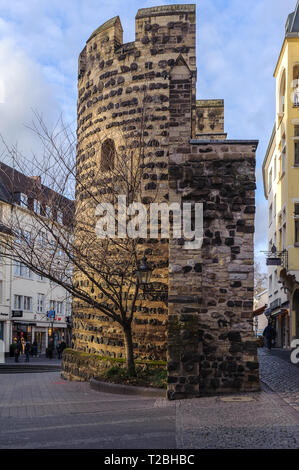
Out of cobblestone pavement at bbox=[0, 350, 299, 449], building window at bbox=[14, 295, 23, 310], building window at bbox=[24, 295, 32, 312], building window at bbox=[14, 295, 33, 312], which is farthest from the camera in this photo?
building window at bbox=[24, 295, 32, 312]

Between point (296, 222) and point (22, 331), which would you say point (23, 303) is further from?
point (296, 222)

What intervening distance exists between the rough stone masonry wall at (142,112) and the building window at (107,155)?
15cm

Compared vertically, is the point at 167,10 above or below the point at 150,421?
above

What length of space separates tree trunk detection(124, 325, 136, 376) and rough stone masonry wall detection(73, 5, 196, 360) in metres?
0.60

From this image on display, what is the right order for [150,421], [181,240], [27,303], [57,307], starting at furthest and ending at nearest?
[57,307]
[27,303]
[181,240]
[150,421]

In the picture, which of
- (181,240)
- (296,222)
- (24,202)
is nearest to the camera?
(181,240)

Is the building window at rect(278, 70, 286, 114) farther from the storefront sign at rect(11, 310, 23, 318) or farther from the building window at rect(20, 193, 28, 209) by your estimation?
the storefront sign at rect(11, 310, 23, 318)

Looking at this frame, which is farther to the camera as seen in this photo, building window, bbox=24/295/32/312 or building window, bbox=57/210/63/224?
building window, bbox=24/295/32/312

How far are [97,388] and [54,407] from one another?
2558mm

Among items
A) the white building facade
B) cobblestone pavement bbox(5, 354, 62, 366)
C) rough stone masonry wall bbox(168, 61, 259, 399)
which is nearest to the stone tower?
rough stone masonry wall bbox(168, 61, 259, 399)

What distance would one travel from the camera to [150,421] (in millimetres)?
8656

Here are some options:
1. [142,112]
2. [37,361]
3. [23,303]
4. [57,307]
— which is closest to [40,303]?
[23,303]

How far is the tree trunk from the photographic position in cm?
1318

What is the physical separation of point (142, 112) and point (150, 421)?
8.08 m
